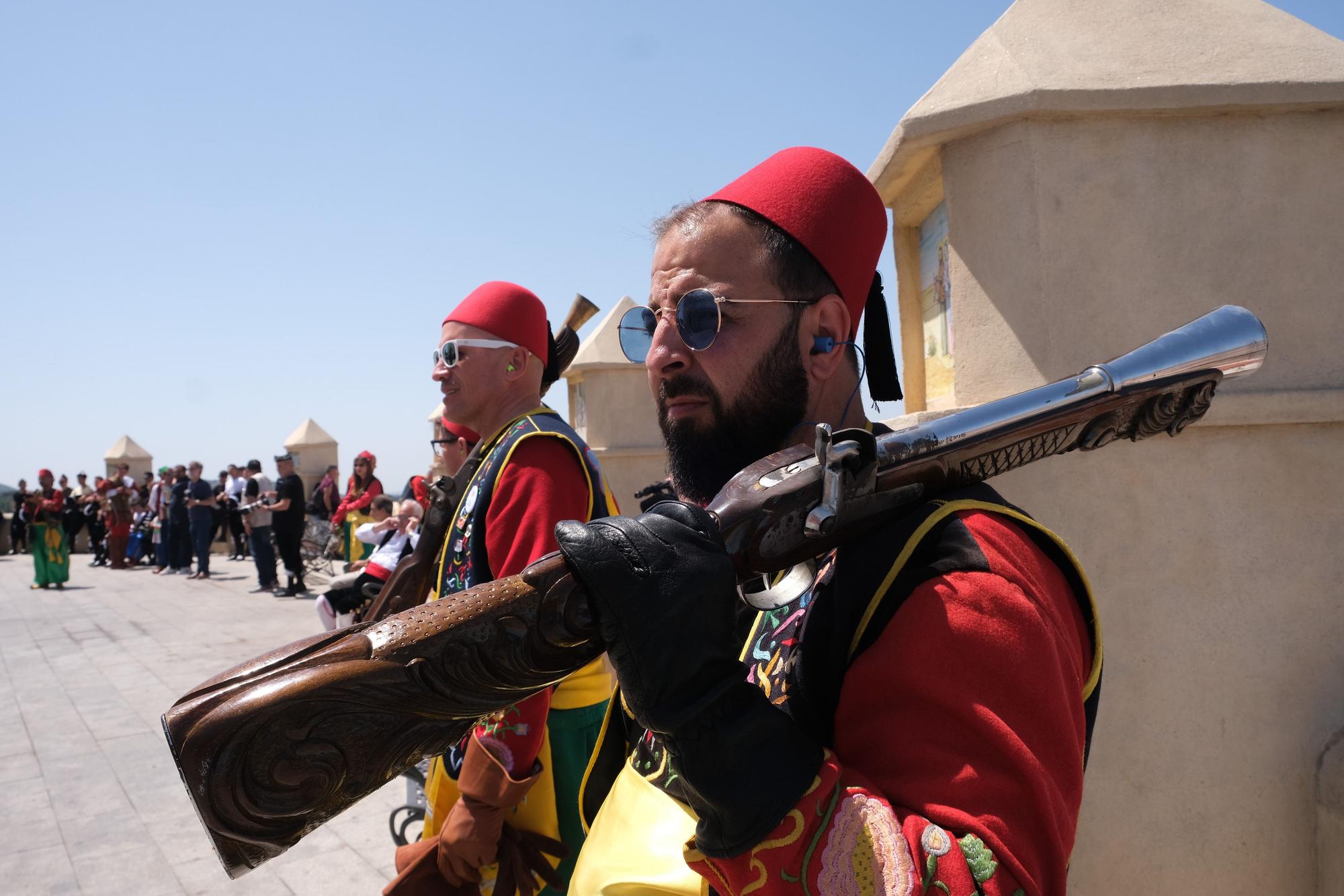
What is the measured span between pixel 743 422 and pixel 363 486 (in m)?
10.8

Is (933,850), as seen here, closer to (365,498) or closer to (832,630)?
(832,630)

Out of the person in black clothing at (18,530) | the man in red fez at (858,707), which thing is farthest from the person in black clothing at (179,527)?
the man in red fez at (858,707)

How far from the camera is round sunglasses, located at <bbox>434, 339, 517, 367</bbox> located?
3525mm

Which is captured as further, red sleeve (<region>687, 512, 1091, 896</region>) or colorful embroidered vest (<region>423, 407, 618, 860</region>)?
colorful embroidered vest (<region>423, 407, 618, 860</region>)

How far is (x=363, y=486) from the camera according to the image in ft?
38.6

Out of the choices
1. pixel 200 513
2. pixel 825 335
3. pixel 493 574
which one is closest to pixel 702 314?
pixel 825 335

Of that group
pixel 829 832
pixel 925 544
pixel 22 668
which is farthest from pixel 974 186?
pixel 22 668

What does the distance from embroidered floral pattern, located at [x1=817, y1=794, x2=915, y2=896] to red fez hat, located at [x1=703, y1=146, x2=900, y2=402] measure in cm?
94

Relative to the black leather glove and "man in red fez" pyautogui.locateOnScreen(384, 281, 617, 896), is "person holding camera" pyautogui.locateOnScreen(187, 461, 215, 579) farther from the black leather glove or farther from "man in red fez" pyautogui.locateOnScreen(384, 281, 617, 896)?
the black leather glove

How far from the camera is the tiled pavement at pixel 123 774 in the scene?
4840 millimetres

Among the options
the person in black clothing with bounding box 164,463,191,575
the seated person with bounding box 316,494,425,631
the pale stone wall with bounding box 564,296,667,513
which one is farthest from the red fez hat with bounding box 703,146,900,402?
the person in black clothing with bounding box 164,463,191,575

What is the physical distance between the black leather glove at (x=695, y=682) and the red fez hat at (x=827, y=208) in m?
0.77

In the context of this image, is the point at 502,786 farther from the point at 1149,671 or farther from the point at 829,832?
the point at 1149,671

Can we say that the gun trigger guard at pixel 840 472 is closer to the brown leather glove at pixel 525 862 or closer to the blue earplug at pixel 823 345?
the blue earplug at pixel 823 345
